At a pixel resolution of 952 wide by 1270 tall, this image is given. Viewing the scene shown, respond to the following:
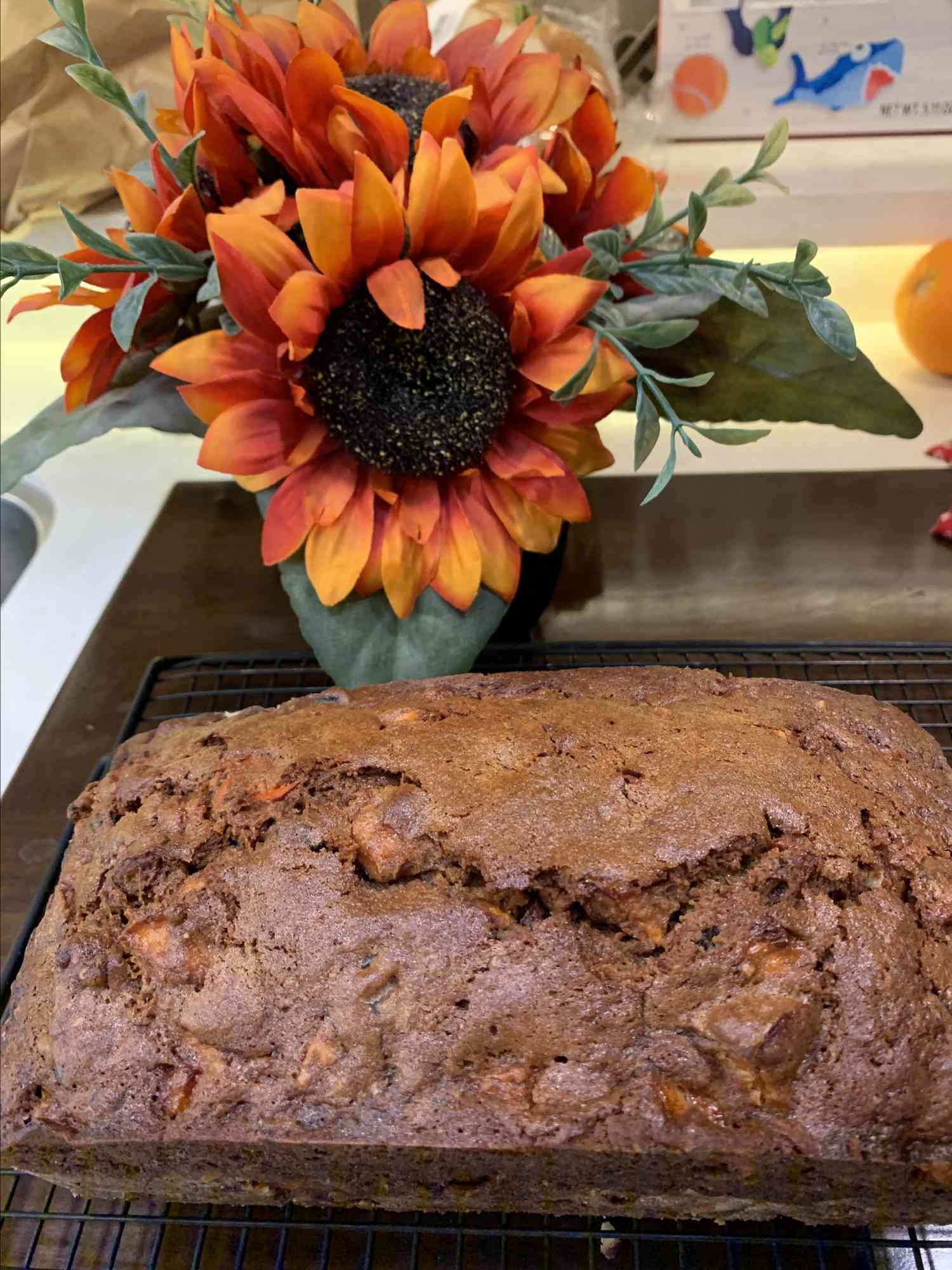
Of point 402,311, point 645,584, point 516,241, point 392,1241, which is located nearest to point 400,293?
point 402,311

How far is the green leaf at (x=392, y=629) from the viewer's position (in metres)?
1.01

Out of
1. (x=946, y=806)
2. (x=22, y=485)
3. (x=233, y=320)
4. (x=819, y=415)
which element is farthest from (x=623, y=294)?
(x=22, y=485)

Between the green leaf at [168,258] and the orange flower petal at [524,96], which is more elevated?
the orange flower petal at [524,96]

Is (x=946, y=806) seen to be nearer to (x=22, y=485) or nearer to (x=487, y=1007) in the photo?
(x=487, y=1007)

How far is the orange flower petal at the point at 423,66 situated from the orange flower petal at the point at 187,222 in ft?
0.83

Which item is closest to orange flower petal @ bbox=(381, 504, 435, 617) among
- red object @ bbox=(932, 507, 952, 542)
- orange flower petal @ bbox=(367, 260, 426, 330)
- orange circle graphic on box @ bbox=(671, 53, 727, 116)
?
orange flower petal @ bbox=(367, 260, 426, 330)

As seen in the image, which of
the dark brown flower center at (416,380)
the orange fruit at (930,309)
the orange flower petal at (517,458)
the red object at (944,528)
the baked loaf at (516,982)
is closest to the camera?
the baked loaf at (516,982)

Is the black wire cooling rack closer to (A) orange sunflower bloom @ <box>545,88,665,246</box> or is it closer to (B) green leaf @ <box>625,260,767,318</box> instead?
(B) green leaf @ <box>625,260,767,318</box>

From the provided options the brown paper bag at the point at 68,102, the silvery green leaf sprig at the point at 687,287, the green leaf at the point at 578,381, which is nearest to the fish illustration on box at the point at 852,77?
the brown paper bag at the point at 68,102

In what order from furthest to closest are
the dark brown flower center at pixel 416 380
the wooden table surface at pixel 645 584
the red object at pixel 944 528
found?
the red object at pixel 944 528 → the wooden table surface at pixel 645 584 → the dark brown flower center at pixel 416 380

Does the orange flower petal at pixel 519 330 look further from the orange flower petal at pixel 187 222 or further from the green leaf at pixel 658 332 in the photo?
the orange flower petal at pixel 187 222

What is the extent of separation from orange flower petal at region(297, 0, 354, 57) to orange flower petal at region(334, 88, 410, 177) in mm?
123

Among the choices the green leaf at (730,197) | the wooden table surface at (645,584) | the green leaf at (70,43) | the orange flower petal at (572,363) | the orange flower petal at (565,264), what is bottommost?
the wooden table surface at (645,584)

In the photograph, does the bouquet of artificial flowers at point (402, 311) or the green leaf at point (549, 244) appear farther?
the green leaf at point (549, 244)
